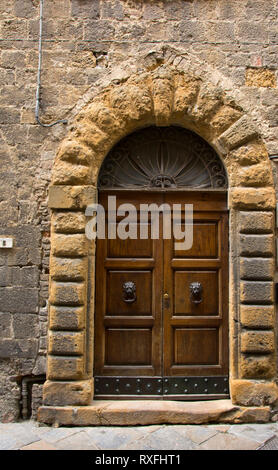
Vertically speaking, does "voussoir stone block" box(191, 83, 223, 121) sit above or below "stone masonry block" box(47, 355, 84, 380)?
above

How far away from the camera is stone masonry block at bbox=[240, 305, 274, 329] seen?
3.69 metres

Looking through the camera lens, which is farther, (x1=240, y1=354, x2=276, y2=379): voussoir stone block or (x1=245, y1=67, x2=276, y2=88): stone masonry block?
(x1=245, y1=67, x2=276, y2=88): stone masonry block

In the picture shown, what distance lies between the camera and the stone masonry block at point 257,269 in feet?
12.2

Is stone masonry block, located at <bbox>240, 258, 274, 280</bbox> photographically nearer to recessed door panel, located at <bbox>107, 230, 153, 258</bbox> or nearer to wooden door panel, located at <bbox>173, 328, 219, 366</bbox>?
wooden door panel, located at <bbox>173, 328, 219, 366</bbox>

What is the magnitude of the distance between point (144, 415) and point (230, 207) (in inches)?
92.7

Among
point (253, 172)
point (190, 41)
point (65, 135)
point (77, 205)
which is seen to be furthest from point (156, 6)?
point (77, 205)

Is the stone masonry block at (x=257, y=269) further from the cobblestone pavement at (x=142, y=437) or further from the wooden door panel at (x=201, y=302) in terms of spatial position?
the cobblestone pavement at (x=142, y=437)

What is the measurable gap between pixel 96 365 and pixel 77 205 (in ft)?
5.78

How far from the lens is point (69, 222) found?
375cm

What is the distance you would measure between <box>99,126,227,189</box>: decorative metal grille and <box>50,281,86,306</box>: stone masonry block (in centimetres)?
116

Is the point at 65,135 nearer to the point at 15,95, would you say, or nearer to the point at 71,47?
the point at 15,95

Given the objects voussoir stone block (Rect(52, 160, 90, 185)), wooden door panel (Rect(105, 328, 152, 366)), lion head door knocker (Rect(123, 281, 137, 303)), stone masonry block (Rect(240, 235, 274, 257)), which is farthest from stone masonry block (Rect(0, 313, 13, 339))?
stone masonry block (Rect(240, 235, 274, 257))

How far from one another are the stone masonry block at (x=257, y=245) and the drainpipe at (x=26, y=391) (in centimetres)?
257

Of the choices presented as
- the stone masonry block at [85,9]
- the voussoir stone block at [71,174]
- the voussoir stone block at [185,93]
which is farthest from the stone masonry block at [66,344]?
the stone masonry block at [85,9]
